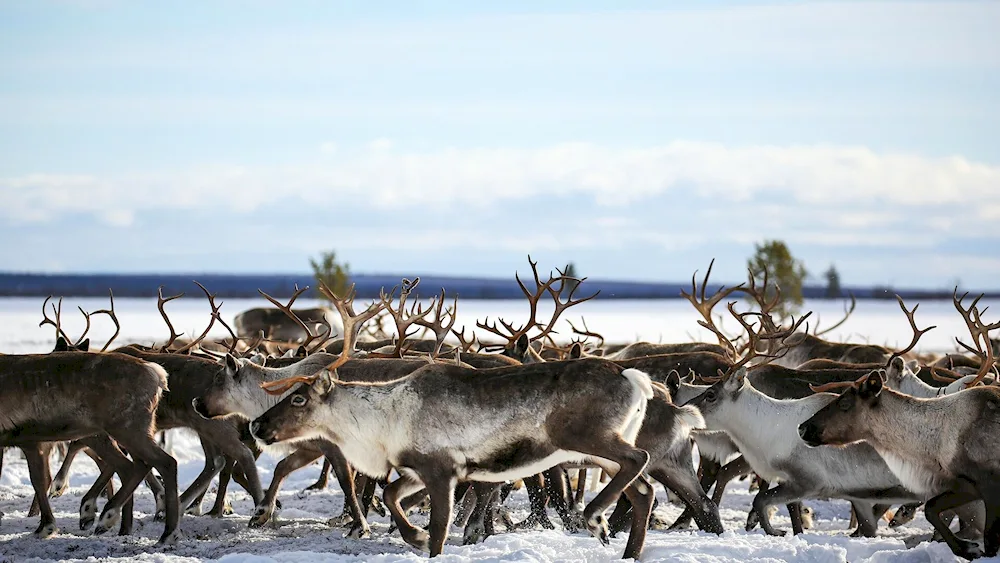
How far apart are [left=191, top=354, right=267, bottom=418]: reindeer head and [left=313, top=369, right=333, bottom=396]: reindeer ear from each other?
4.82ft

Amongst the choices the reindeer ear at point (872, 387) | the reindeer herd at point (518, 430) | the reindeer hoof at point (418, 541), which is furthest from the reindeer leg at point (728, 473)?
the reindeer hoof at point (418, 541)

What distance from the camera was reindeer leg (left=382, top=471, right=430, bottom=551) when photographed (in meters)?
6.97

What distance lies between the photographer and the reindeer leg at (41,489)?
7.96 m

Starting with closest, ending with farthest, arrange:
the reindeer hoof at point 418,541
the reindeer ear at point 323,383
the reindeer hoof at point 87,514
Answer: the reindeer hoof at point 418,541 → the reindeer ear at point 323,383 → the reindeer hoof at point 87,514

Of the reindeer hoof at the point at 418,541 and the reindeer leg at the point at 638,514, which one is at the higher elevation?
the reindeer leg at the point at 638,514

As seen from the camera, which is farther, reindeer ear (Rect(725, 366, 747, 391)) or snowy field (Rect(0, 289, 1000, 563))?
reindeer ear (Rect(725, 366, 747, 391))

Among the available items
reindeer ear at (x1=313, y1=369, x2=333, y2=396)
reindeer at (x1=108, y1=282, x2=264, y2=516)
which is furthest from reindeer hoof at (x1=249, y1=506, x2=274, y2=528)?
reindeer ear at (x1=313, y1=369, x2=333, y2=396)

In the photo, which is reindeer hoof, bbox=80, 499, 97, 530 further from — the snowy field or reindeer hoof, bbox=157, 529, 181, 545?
→ reindeer hoof, bbox=157, 529, 181, 545

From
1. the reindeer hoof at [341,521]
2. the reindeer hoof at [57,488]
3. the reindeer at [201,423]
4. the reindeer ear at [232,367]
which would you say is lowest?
the reindeer hoof at [57,488]

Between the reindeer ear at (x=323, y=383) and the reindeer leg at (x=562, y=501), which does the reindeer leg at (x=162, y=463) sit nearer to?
the reindeer ear at (x=323, y=383)

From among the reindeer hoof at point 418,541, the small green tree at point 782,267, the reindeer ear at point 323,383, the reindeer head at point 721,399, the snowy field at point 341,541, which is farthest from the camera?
the small green tree at point 782,267

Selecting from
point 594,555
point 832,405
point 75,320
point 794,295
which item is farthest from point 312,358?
point 794,295

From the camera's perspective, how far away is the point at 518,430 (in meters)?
6.82

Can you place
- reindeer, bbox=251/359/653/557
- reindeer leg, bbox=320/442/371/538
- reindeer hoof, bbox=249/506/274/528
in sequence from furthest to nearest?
1. reindeer hoof, bbox=249/506/274/528
2. reindeer leg, bbox=320/442/371/538
3. reindeer, bbox=251/359/653/557
